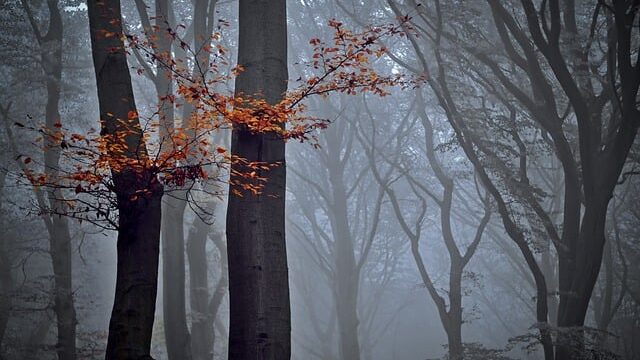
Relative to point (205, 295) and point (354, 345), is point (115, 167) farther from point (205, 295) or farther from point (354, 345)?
point (354, 345)

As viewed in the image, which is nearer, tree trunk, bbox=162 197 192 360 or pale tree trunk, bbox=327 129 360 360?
tree trunk, bbox=162 197 192 360

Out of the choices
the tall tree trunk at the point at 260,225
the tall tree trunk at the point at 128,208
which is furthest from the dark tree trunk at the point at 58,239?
the tall tree trunk at the point at 260,225

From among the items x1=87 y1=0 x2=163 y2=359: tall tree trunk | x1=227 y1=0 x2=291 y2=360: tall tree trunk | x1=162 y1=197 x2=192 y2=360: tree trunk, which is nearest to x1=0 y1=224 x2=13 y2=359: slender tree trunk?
x1=162 y1=197 x2=192 y2=360: tree trunk

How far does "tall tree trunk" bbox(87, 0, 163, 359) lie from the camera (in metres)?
3.82

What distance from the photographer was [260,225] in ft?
13.0

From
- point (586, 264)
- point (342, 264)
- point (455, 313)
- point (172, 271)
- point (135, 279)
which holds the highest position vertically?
point (342, 264)

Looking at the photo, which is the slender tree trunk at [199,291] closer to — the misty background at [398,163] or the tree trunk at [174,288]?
the misty background at [398,163]

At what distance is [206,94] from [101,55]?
1.25m

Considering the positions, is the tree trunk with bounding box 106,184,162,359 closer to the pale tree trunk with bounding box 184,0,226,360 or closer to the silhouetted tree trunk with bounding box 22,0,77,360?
the silhouetted tree trunk with bounding box 22,0,77,360

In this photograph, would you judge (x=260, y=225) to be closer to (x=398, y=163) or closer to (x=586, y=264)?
(x=586, y=264)

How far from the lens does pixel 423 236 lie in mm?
31391

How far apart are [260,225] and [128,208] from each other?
105cm

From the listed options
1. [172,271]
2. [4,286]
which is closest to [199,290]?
[172,271]

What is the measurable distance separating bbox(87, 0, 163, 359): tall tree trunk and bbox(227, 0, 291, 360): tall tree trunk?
626 millimetres
